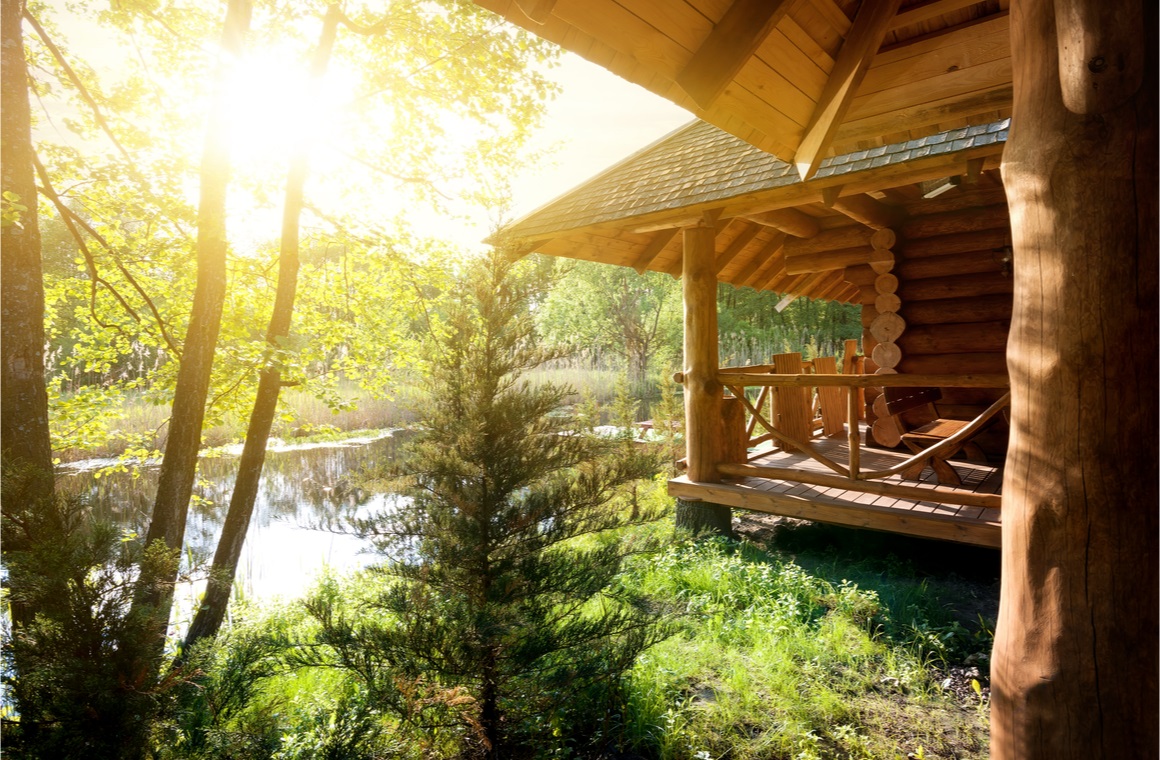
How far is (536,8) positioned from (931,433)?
5644 mm

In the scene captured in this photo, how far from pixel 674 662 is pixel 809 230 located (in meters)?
5.98

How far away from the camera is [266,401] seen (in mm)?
6062

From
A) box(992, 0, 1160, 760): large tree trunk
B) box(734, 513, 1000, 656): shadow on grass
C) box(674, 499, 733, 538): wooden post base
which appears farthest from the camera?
box(674, 499, 733, 538): wooden post base

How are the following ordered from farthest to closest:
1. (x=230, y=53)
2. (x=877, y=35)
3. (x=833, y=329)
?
(x=833, y=329) → (x=230, y=53) → (x=877, y=35)

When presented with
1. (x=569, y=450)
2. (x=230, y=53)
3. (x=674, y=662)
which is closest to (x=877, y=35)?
(x=569, y=450)

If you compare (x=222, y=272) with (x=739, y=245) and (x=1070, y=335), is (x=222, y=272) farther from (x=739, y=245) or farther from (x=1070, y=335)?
(x=739, y=245)

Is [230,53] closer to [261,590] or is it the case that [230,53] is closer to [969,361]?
[261,590]

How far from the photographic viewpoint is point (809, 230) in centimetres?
772

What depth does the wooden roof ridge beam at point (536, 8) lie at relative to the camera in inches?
70.9

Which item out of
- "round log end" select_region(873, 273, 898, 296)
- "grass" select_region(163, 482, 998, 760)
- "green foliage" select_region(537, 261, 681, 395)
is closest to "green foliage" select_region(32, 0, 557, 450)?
"grass" select_region(163, 482, 998, 760)

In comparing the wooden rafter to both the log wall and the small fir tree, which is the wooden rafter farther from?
the small fir tree

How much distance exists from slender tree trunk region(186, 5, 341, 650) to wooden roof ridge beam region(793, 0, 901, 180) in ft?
16.0

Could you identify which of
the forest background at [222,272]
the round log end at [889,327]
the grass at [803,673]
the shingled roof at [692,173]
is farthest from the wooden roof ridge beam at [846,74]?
the round log end at [889,327]

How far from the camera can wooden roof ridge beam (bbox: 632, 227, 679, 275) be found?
300 inches
